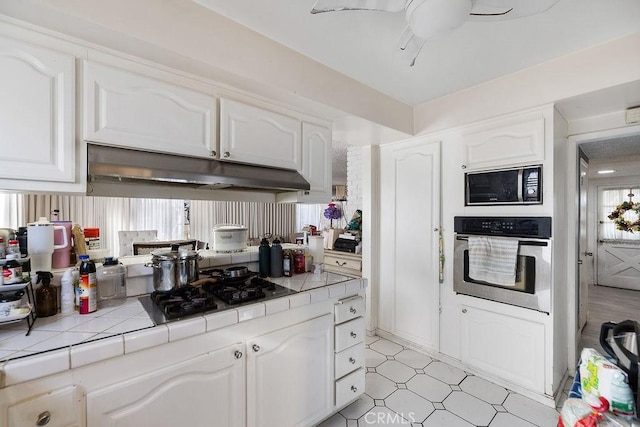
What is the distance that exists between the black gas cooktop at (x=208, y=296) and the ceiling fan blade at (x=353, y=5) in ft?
4.20

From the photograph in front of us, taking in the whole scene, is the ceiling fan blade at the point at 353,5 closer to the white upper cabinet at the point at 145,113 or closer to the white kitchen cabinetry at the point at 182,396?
the white upper cabinet at the point at 145,113

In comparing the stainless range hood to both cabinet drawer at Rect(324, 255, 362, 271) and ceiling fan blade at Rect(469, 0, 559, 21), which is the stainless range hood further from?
cabinet drawer at Rect(324, 255, 362, 271)

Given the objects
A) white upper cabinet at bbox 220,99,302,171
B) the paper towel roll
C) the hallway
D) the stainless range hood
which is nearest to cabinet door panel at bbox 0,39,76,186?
the stainless range hood

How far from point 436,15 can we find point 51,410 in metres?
1.88

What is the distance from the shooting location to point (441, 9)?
1002mm

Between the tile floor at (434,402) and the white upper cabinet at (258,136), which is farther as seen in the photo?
the tile floor at (434,402)

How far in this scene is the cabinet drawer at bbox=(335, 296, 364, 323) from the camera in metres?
1.73

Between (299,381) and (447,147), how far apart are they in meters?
2.10

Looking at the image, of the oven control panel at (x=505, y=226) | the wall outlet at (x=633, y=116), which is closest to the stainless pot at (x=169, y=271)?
the oven control panel at (x=505, y=226)

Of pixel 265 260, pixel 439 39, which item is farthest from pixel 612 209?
pixel 265 260

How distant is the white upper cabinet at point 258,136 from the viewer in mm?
1627

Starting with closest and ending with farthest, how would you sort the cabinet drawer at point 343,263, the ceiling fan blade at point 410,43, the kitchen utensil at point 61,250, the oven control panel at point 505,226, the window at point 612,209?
the ceiling fan blade at point 410,43 < the kitchen utensil at point 61,250 < the oven control panel at point 505,226 < the cabinet drawer at point 343,263 < the window at point 612,209

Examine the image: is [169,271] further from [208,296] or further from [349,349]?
[349,349]

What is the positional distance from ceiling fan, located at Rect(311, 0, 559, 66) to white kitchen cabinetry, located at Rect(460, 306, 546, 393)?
6.29 feet
